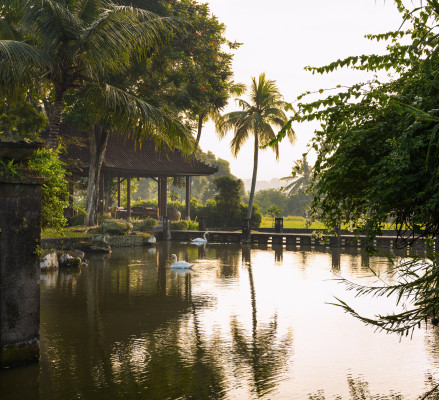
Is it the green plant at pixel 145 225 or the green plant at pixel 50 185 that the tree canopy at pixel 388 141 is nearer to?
the green plant at pixel 50 185

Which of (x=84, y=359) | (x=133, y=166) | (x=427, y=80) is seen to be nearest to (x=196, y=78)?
(x=133, y=166)

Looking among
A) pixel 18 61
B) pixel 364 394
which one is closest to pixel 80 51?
pixel 18 61

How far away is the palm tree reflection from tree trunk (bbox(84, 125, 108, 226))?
19.5 m

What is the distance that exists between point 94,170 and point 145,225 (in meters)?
6.45

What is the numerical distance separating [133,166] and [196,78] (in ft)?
25.4

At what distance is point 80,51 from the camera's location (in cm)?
1991

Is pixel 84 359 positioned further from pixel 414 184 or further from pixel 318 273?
pixel 318 273

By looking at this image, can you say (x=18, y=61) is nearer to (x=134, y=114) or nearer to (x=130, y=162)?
(x=134, y=114)

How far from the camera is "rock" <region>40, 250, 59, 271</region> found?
19.1 meters

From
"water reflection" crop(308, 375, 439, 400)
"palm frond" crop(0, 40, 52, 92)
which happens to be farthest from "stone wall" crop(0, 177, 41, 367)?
"palm frond" crop(0, 40, 52, 92)

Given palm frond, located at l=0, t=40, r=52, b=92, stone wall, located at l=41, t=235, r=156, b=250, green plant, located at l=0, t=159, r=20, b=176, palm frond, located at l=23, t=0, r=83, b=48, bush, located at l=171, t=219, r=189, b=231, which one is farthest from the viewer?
bush, located at l=171, t=219, r=189, b=231

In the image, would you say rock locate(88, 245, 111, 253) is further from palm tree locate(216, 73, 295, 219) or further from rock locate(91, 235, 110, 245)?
palm tree locate(216, 73, 295, 219)

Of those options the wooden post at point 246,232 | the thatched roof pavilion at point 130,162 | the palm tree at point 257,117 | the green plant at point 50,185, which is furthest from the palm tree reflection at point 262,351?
the palm tree at point 257,117

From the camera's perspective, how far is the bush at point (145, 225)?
35.3 metres
